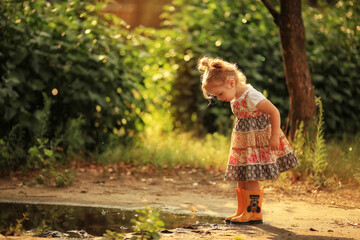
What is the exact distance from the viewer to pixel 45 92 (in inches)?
274

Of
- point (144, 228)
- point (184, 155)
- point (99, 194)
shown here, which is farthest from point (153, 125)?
point (144, 228)

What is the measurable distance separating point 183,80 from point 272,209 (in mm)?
4382

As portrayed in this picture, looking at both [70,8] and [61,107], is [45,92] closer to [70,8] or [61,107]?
[61,107]

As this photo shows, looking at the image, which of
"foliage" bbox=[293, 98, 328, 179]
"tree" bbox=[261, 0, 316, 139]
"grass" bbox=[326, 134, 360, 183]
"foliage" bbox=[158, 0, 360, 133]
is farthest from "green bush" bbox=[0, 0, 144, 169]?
"grass" bbox=[326, 134, 360, 183]

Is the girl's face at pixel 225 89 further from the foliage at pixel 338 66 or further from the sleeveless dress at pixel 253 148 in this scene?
the foliage at pixel 338 66

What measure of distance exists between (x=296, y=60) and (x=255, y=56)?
261 centimetres

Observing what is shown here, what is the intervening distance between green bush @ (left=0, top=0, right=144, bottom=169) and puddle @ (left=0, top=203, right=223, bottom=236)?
1.55 meters

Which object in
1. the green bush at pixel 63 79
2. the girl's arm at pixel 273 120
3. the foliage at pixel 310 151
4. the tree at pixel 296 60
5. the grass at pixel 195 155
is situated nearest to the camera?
the girl's arm at pixel 273 120

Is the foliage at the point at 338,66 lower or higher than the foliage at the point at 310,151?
higher

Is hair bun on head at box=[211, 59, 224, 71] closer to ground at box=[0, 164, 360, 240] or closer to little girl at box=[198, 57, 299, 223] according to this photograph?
little girl at box=[198, 57, 299, 223]

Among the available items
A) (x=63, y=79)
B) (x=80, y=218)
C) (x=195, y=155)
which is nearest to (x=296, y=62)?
(x=195, y=155)

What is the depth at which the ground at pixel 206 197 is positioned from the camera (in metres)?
4.07

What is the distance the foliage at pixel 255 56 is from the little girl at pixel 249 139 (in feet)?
13.2

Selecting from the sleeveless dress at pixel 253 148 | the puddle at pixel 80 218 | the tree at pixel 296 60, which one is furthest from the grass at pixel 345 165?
the puddle at pixel 80 218
